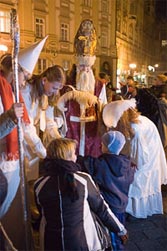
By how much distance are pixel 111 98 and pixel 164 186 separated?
1511 mm

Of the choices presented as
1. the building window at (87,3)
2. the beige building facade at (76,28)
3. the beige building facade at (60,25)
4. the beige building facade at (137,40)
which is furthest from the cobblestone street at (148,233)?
the beige building facade at (137,40)

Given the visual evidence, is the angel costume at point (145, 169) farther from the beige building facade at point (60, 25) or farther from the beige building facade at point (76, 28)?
the beige building facade at point (60, 25)

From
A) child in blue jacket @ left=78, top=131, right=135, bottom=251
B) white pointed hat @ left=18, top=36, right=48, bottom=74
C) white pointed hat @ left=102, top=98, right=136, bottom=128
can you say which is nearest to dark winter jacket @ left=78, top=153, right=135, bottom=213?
child in blue jacket @ left=78, top=131, right=135, bottom=251

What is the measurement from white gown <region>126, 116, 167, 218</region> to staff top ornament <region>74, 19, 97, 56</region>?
983 mm

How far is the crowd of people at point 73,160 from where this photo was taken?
2.28m

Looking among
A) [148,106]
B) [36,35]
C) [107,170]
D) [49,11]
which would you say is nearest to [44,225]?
[107,170]

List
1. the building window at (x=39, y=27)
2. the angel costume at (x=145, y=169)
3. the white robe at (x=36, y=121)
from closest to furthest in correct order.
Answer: the white robe at (x=36, y=121)
the angel costume at (x=145, y=169)
the building window at (x=39, y=27)

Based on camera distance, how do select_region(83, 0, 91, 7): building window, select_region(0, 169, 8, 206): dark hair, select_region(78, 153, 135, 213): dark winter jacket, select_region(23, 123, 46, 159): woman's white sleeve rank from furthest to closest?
select_region(83, 0, 91, 7): building window → select_region(78, 153, 135, 213): dark winter jacket → select_region(23, 123, 46, 159): woman's white sleeve → select_region(0, 169, 8, 206): dark hair

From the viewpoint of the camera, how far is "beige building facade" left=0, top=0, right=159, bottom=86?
63.9ft

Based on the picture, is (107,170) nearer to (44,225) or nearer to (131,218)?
(44,225)

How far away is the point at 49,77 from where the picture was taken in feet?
9.90

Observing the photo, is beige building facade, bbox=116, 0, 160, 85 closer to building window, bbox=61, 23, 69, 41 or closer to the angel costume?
building window, bbox=61, 23, 69, 41

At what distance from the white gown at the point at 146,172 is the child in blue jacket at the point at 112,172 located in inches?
29.6

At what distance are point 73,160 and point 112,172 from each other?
663 millimetres
